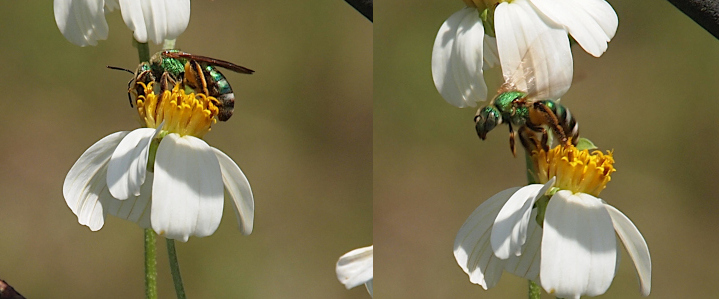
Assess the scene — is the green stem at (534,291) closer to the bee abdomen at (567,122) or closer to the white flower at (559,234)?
the white flower at (559,234)

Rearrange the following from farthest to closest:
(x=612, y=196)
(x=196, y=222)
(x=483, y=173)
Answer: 1. (x=612, y=196)
2. (x=483, y=173)
3. (x=196, y=222)

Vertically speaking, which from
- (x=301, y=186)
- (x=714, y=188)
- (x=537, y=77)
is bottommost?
(x=714, y=188)

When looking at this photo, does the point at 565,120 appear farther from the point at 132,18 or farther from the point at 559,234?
the point at 132,18

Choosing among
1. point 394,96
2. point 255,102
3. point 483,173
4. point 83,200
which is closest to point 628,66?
point 483,173

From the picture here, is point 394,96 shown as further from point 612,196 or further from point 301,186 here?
point 612,196

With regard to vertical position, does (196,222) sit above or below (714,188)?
above

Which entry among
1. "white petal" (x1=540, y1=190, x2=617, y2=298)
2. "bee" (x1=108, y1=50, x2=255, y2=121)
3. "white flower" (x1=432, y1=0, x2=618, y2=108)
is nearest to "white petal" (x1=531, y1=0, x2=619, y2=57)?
"white flower" (x1=432, y1=0, x2=618, y2=108)
